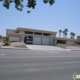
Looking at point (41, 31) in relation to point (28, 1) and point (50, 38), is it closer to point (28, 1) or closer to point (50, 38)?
point (50, 38)

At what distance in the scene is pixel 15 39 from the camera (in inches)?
1468

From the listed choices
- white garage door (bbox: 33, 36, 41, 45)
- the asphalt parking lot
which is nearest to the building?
white garage door (bbox: 33, 36, 41, 45)

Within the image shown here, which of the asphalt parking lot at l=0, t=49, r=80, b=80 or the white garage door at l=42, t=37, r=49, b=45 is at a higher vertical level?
the white garage door at l=42, t=37, r=49, b=45

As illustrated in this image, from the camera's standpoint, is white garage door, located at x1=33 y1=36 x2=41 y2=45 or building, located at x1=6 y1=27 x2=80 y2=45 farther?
white garage door, located at x1=33 y1=36 x2=41 y2=45

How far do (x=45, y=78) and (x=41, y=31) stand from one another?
36.3 metres

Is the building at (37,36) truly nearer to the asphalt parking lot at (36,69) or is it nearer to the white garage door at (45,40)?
the white garage door at (45,40)

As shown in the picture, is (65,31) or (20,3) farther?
(65,31)

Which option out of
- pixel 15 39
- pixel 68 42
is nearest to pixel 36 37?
pixel 15 39

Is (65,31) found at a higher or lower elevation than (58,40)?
higher

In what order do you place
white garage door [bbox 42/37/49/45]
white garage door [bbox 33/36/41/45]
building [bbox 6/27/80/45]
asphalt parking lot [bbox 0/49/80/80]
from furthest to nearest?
white garage door [bbox 42/37/49/45], white garage door [bbox 33/36/41/45], building [bbox 6/27/80/45], asphalt parking lot [bbox 0/49/80/80]

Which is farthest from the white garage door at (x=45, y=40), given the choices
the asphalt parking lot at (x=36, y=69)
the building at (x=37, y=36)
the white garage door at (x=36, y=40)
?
the asphalt parking lot at (x=36, y=69)

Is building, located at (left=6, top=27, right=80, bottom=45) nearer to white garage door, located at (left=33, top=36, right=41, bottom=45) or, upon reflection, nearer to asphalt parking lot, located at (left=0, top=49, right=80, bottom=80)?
white garage door, located at (left=33, top=36, right=41, bottom=45)

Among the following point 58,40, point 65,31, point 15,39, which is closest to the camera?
point 15,39

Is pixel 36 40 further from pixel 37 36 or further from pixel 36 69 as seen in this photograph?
pixel 36 69
